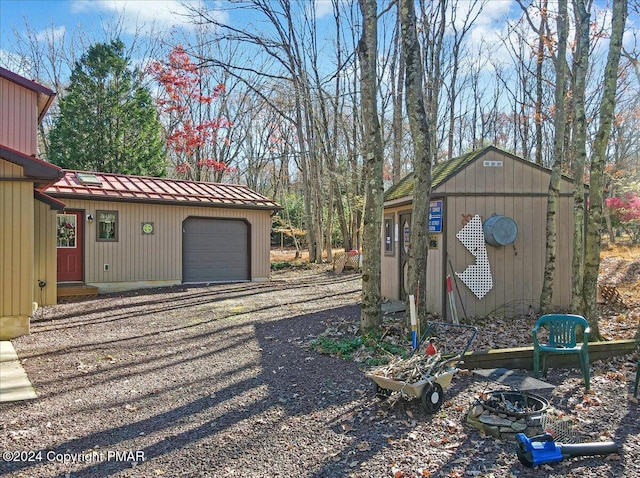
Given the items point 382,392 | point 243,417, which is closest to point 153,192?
point 243,417

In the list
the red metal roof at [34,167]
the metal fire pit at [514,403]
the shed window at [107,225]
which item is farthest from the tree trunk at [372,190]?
the shed window at [107,225]

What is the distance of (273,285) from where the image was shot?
13.9 m

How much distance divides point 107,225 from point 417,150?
30.8 feet

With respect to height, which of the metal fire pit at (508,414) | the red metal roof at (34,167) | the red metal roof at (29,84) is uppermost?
the red metal roof at (29,84)

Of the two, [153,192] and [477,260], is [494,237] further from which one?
[153,192]

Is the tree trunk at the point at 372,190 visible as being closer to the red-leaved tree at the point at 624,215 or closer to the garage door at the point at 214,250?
the garage door at the point at 214,250

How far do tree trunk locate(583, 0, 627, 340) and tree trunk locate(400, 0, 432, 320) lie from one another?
2.08m

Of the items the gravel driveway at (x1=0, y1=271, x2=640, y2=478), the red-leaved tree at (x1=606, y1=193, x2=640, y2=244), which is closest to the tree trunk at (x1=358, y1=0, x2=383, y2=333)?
the gravel driveway at (x1=0, y1=271, x2=640, y2=478)

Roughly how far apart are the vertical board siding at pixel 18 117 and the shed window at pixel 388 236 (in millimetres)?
7174

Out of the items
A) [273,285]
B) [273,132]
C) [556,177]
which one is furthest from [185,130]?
[556,177]

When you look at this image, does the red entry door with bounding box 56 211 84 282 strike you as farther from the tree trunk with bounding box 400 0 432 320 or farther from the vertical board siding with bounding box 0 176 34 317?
the tree trunk with bounding box 400 0 432 320

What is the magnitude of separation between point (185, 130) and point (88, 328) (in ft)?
61.3

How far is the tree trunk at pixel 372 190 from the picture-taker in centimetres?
671

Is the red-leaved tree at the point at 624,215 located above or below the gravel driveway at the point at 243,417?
above
